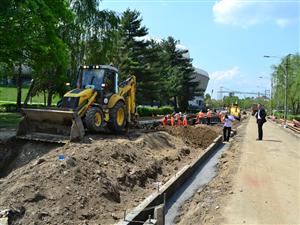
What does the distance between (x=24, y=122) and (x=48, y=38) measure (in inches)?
414

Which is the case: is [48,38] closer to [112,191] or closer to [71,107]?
[71,107]

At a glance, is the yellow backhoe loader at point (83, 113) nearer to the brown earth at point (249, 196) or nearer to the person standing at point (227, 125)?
the brown earth at point (249, 196)

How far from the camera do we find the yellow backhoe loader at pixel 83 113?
Answer: 14531mm

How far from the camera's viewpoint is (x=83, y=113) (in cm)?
1548

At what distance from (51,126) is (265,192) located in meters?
7.73

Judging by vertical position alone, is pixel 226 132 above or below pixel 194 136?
above

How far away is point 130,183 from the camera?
11.1 metres

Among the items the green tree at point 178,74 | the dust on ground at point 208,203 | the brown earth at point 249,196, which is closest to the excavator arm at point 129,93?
the brown earth at point 249,196

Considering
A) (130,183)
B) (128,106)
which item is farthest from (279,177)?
(128,106)

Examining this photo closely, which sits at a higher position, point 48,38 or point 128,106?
point 48,38

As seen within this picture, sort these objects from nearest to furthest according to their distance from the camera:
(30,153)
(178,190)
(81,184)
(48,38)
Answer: (81,184), (178,190), (30,153), (48,38)

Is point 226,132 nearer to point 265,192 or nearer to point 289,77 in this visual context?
point 265,192

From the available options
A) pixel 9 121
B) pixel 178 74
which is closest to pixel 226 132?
pixel 9 121

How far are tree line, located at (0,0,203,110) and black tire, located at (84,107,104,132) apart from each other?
7.67m
